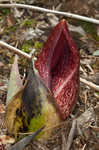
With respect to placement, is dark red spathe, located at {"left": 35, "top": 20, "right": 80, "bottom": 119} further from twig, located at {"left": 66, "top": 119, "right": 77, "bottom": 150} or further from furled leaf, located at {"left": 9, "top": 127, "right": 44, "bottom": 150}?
furled leaf, located at {"left": 9, "top": 127, "right": 44, "bottom": 150}

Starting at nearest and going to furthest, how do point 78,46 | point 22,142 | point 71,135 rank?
1. point 22,142
2. point 71,135
3. point 78,46

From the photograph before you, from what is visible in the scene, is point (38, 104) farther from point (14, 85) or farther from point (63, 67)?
point (63, 67)

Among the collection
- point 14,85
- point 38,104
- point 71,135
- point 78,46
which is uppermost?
point 78,46

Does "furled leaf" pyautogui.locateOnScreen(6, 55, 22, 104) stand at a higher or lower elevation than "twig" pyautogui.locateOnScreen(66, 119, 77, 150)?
higher

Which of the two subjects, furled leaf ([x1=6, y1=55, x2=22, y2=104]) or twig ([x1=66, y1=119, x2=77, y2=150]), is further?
twig ([x1=66, y1=119, x2=77, y2=150])

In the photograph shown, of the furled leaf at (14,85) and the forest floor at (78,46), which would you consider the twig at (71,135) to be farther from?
the furled leaf at (14,85)

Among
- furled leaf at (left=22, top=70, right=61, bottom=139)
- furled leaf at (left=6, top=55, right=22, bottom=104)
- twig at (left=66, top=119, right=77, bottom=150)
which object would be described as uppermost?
furled leaf at (left=6, top=55, right=22, bottom=104)

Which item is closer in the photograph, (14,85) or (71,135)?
(14,85)

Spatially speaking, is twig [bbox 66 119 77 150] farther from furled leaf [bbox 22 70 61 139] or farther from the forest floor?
furled leaf [bbox 22 70 61 139]

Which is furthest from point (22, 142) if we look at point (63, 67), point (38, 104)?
point (63, 67)

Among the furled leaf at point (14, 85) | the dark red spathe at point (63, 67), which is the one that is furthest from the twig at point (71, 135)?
the furled leaf at point (14, 85)

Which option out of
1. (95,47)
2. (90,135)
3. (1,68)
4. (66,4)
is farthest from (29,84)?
(66,4)

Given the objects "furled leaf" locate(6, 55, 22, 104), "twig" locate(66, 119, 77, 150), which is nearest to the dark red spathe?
"twig" locate(66, 119, 77, 150)
